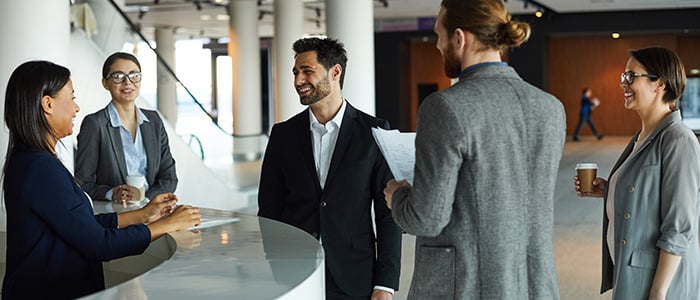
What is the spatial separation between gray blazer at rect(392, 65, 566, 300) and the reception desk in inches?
13.0

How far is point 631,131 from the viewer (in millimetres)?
30078

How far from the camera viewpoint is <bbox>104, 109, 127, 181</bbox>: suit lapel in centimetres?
463

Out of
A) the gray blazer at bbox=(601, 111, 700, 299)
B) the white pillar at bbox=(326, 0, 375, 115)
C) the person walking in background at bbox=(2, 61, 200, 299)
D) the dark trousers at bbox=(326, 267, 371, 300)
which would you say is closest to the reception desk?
the person walking in background at bbox=(2, 61, 200, 299)

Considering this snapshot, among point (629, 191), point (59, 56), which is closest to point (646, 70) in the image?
point (629, 191)

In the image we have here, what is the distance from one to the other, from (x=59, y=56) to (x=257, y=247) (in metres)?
3.53

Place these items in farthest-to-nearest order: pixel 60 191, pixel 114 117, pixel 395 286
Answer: pixel 114 117
pixel 395 286
pixel 60 191

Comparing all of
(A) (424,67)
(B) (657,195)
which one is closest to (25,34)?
(B) (657,195)

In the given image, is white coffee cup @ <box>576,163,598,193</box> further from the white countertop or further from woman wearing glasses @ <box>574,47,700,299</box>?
the white countertop

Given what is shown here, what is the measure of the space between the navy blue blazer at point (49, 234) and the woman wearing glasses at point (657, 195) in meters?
1.75

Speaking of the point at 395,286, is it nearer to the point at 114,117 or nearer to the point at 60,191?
the point at 60,191

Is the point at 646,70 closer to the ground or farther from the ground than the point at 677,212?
farther from the ground

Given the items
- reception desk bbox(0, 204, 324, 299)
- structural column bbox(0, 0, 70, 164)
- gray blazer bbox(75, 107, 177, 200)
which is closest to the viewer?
reception desk bbox(0, 204, 324, 299)

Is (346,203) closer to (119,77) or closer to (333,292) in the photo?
(333,292)

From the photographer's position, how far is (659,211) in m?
3.29
